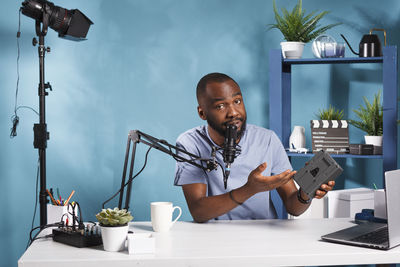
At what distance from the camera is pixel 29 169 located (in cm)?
358

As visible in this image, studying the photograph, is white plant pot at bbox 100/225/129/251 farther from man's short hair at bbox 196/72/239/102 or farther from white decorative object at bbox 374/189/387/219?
white decorative object at bbox 374/189/387/219

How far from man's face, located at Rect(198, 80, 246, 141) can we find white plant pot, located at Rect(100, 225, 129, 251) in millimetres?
787

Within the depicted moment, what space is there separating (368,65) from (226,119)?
72.8 inches

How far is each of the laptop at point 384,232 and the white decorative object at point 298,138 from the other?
1.46 m

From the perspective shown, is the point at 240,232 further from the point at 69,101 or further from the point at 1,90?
the point at 1,90

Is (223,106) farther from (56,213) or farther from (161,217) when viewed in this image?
(56,213)

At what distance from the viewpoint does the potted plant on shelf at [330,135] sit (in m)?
3.26

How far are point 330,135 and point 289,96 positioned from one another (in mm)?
444

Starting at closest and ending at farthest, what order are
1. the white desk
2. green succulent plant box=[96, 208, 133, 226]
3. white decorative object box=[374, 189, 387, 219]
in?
1. the white desk
2. green succulent plant box=[96, 208, 133, 226]
3. white decorative object box=[374, 189, 387, 219]

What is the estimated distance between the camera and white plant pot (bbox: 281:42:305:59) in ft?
10.6

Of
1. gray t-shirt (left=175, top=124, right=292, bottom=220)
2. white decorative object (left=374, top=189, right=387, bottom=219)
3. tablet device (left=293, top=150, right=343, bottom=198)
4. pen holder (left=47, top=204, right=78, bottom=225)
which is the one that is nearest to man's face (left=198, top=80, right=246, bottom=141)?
gray t-shirt (left=175, top=124, right=292, bottom=220)

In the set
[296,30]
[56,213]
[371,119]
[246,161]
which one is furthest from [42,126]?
[371,119]

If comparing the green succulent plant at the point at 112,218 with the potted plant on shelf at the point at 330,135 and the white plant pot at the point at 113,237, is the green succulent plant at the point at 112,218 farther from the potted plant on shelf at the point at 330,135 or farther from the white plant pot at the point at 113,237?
the potted plant on shelf at the point at 330,135

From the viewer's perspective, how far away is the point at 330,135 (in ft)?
10.7
